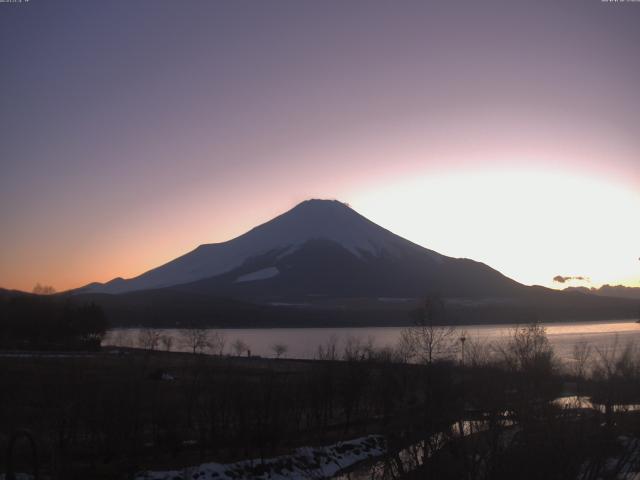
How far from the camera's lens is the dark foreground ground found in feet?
24.6

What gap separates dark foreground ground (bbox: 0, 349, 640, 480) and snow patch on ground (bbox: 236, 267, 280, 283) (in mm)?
138455

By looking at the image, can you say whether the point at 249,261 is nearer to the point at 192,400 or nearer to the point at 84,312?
the point at 84,312

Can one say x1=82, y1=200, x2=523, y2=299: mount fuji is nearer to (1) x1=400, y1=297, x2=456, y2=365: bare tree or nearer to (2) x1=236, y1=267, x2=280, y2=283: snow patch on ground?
(2) x1=236, y1=267, x2=280, y2=283: snow patch on ground

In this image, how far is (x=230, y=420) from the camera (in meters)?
20.3

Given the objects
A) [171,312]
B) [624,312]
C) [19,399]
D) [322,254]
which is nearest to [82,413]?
[19,399]

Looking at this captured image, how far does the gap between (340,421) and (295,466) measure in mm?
6468

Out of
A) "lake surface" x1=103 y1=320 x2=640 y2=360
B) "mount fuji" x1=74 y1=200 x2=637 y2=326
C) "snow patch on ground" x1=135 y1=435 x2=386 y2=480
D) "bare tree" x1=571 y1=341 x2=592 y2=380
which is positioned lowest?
"snow patch on ground" x1=135 y1=435 x2=386 y2=480

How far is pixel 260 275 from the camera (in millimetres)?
166125

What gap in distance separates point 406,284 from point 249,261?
144 ft

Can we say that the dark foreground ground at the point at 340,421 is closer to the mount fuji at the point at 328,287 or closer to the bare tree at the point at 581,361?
the bare tree at the point at 581,361

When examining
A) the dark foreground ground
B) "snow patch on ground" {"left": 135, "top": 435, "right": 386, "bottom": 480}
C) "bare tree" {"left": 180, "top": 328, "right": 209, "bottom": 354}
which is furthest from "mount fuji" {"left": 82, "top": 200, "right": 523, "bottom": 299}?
"snow patch on ground" {"left": 135, "top": 435, "right": 386, "bottom": 480}

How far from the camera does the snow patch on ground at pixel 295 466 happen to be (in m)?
14.0

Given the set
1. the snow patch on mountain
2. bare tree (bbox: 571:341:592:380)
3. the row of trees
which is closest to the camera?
bare tree (bbox: 571:341:592:380)

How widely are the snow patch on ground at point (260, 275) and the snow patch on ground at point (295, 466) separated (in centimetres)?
14508
